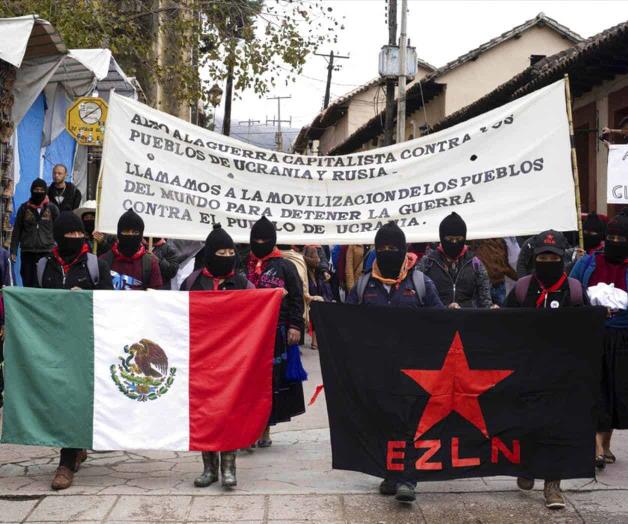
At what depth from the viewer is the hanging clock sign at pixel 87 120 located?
13.4m

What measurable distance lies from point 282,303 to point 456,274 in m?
1.37

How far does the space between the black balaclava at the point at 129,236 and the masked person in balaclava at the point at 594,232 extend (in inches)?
150

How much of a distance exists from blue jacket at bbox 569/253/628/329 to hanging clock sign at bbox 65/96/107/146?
802 centimetres

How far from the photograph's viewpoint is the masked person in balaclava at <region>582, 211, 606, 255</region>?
8445mm

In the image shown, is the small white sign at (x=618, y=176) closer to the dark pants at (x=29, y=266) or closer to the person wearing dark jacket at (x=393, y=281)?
the person wearing dark jacket at (x=393, y=281)

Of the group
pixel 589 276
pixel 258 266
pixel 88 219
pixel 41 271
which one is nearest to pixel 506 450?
pixel 589 276

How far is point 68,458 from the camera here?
6.47 meters

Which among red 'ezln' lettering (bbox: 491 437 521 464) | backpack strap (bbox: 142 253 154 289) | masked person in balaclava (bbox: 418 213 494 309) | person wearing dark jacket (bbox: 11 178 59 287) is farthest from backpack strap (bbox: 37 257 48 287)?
person wearing dark jacket (bbox: 11 178 59 287)

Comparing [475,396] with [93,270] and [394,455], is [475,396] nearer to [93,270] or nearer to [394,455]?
[394,455]

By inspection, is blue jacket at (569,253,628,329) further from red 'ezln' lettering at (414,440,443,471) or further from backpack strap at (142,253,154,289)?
backpack strap at (142,253,154,289)

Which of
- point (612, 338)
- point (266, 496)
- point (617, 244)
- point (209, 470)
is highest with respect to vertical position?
point (617, 244)

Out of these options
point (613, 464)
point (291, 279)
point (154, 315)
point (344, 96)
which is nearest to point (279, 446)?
point (291, 279)

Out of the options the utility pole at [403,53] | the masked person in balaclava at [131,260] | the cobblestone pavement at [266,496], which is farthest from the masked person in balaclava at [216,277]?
the utility pole at [403,53]

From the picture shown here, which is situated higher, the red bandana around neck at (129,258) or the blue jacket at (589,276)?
the red bandana around neck at (129,258)
